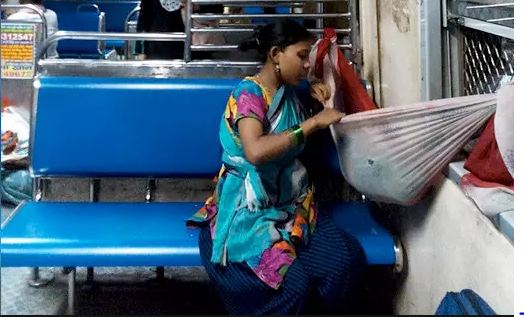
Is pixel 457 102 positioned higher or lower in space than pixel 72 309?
higher

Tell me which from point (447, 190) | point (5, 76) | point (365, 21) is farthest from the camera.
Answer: point (5, 76)

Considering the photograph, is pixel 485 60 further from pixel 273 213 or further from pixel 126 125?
pixel 126 125

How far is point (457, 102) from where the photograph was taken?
173cm

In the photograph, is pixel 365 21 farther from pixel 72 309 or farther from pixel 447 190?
pixel 72 309

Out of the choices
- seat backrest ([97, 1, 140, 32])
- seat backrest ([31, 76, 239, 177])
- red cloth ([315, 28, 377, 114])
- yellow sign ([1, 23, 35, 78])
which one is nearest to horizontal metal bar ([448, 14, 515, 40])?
red cloth ([315, 28, 377, 114])

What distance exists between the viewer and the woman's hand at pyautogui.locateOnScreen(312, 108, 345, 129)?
2006 millimetres

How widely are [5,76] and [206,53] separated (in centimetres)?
173

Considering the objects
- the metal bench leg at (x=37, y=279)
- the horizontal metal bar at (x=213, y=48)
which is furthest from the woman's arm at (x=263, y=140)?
the metal bench leg at (x=37, y=279)

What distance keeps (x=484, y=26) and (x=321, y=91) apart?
25.4 inches

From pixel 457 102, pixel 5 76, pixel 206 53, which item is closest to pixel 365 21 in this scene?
pixel 206 53

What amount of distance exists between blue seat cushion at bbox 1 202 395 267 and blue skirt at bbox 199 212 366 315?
0.10 metres

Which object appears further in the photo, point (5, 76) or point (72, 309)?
point (5, 76)
